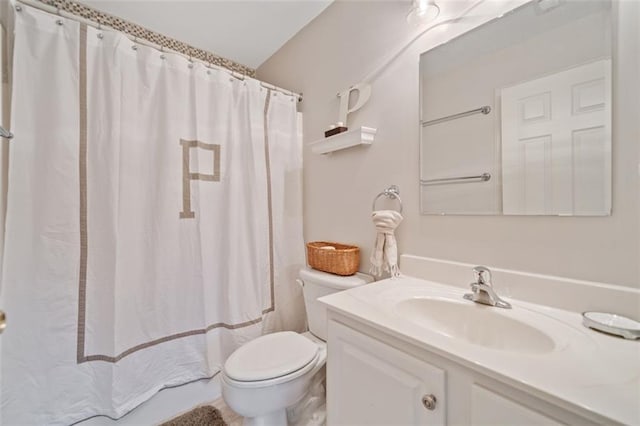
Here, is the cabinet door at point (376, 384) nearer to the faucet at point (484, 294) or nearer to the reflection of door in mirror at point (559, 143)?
the faucet at point (484, 294)

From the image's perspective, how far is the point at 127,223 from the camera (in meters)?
1.24

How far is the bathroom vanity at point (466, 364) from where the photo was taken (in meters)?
0.44

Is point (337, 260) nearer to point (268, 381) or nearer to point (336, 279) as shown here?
point (336, 279)

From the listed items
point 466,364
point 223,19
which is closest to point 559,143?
point 466,364

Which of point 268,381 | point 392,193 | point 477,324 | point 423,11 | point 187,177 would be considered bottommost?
point 268,381

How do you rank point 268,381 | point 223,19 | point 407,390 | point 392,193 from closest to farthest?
point 407,390 < point 268,381 < point 392,193 < point 223,19

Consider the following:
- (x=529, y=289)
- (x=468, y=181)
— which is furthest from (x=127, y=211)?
(x=529, y=289)

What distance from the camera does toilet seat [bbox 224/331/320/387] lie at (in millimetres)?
1017

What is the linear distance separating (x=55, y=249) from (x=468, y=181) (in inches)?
68.7

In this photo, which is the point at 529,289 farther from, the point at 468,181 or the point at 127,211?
the point at 127,211

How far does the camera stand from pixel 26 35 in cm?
104

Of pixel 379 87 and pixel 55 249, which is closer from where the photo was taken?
pixel 55 249

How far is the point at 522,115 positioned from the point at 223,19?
1.80 meters

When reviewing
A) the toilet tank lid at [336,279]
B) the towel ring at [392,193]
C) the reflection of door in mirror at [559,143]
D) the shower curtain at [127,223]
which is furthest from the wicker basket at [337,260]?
the reflection of door in mirror at [559,143]
